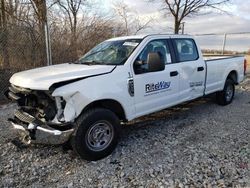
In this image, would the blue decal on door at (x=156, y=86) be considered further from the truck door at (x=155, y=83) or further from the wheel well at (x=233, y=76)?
the wheel well at (x=233, y=76)

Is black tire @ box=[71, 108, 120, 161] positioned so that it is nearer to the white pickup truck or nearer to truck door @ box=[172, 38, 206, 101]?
the white pickup truck

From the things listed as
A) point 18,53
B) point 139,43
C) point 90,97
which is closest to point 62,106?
point 90,97

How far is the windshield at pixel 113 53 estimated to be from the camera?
14.8ft

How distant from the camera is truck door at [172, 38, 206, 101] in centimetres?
530

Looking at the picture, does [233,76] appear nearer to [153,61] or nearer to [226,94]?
[226,94]

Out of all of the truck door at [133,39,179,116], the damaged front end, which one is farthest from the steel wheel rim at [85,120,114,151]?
the truck door at [133,39,179,116]

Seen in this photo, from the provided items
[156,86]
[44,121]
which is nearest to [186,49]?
[156,86]

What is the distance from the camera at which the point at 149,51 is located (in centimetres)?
471

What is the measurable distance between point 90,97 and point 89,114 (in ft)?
0.81

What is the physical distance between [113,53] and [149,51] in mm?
644

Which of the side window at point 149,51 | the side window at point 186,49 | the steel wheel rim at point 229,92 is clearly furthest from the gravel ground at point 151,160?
the steel wheel rim at point 229,92

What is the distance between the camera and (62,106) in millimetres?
3557

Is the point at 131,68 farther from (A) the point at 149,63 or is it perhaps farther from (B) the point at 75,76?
(B) the point at 75,76

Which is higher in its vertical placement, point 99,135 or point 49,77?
point 49,77
